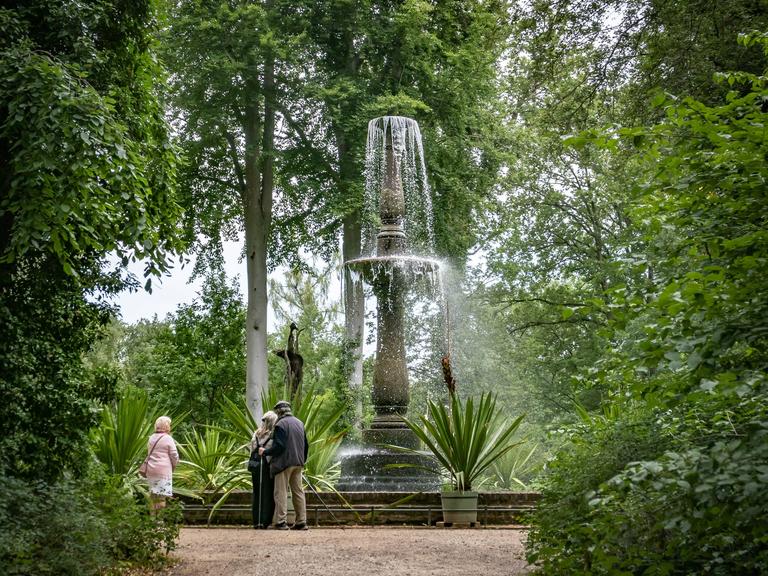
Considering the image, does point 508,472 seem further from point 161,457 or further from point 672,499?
point 672,499

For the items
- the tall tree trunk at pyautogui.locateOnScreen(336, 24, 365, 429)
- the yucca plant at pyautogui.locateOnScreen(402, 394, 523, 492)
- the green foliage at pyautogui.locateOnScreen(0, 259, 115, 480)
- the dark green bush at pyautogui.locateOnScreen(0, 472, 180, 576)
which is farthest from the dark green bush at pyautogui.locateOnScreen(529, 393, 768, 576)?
the tall tree trunk at pyautogui.locateOnScreen(336, 24, 365, 429)

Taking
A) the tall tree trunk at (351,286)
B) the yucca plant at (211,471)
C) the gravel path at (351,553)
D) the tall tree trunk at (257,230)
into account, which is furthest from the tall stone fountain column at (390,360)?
the tall tree trunk at (257,230)

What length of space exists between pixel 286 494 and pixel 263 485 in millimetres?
305

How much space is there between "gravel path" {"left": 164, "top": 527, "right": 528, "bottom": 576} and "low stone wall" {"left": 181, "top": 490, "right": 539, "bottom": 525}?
841mm

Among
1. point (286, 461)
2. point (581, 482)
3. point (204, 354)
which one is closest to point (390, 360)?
point (286, 461)

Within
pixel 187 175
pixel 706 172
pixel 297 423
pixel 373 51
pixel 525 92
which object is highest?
pixel 373 51

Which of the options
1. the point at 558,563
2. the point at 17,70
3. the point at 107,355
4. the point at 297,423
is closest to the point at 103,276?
the point at 17,70

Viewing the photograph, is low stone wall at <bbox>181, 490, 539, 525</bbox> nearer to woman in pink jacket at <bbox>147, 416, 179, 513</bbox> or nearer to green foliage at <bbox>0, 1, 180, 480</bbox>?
woman in pink jacket at <bbox>147, 416, 179, 513</bbox>

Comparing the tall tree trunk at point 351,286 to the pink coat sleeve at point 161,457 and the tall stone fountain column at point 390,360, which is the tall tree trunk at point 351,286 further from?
the pink coat sleeve at point 161,457

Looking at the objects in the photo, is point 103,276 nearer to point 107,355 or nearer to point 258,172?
point 258,172

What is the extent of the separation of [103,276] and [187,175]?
13.6 meters

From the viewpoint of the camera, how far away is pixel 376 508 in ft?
36.5

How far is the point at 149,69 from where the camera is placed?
9094 mm

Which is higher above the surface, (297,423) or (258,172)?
(258,172)
